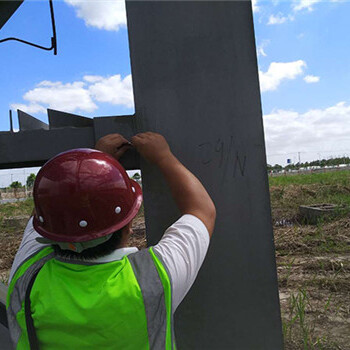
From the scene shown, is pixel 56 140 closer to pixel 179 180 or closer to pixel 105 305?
pixel 179 180

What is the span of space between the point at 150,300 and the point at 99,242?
27 cm

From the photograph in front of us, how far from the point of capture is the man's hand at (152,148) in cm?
137

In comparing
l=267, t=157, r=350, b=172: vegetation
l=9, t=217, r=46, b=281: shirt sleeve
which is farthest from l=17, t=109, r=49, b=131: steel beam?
l=267, t=157, r=350, b=172: vegetation

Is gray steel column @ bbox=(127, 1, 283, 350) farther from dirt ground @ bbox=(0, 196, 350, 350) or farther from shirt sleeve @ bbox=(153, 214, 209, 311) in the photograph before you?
dirt ground @ bbox=(0, 196, 350, 350)

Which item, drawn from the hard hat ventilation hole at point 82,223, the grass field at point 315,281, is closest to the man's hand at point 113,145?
the hard hat ventilation hole at point 82,223

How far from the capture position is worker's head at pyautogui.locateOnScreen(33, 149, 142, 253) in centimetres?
105

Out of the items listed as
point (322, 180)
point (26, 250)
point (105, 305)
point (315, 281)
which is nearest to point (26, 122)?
point (26, 250)

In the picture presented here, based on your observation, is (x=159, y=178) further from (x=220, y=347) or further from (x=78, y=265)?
(x=220, y=347)

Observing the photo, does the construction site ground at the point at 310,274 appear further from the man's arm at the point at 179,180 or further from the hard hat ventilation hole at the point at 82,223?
the hard hat ventilation hole at the point at 82,223

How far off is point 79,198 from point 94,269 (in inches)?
9.2

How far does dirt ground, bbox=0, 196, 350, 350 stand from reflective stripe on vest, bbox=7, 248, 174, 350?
74.1 inches

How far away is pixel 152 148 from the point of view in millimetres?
1381

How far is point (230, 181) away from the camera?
1.51 m

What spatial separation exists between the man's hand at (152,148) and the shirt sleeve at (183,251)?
0.32 metres
